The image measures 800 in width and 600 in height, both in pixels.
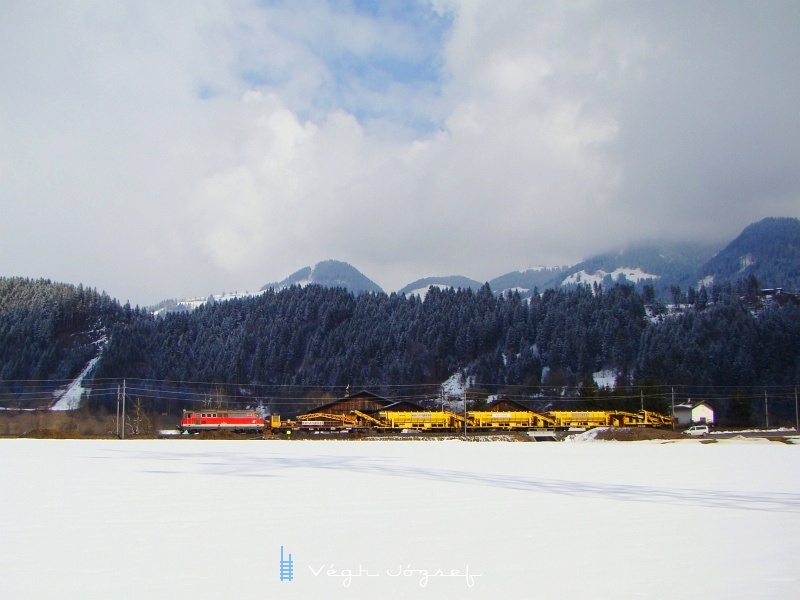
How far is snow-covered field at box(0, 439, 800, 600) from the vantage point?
316 inches

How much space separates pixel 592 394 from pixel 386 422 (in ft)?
144

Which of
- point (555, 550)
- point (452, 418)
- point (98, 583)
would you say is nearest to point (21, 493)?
point (98, 583)

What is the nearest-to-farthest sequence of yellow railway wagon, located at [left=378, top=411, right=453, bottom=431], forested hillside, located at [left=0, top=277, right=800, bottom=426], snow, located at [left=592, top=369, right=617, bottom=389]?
yellow railway wagon, located at [left=378, top=411, right=453, bottom=431]
forested hillside, located at [left=0, top=277, right=800, bottom=426]
snow, located at [left=592, top=369, right=617, bottom=389]

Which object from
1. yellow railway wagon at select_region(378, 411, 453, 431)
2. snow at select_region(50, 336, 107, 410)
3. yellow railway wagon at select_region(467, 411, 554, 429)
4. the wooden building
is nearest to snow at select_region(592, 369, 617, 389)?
the wooden building

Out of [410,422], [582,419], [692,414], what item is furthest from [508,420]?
[692,414]

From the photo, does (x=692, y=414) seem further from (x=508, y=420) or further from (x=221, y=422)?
(x=221, y=422)

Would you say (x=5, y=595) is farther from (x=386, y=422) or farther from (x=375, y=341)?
(x=375, y=341)

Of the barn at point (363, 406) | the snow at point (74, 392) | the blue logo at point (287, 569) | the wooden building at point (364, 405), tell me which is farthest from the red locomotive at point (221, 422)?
the snow at point (74, 392)

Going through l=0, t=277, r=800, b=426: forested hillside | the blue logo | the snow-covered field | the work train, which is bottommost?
the work train

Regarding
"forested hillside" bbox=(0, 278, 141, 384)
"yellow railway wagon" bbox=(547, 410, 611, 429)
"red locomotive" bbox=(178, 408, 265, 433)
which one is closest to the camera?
"red locomotive" bbox=(178, 408, 265, 433)

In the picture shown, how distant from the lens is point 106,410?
14912 centimetres

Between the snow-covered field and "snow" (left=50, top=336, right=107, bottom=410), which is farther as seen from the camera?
"snow" (left=50, top=336, right=107, bottom=410)

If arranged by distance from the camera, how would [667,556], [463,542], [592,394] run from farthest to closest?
[592,394] → [463,542] → [667,556]

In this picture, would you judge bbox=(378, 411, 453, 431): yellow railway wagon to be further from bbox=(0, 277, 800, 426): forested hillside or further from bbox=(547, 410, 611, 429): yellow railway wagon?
bbox=(0, 277, 800, 426): forested hillside
